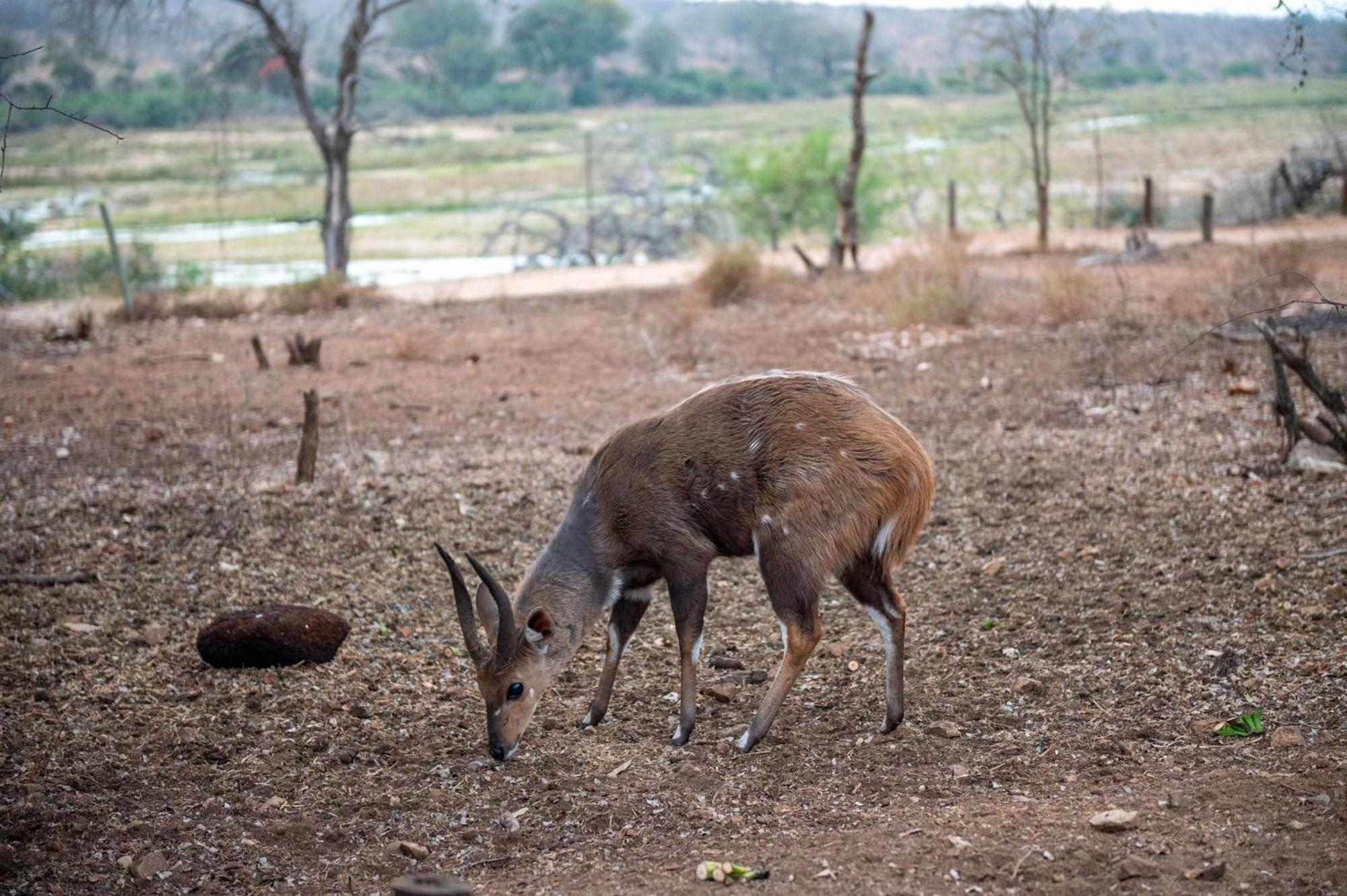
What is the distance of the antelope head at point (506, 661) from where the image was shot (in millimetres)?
5141

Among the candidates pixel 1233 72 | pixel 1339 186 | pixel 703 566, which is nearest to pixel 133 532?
pixel 703 566

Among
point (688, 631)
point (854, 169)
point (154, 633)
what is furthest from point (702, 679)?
point (854, 169)

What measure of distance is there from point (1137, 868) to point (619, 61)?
386 ft

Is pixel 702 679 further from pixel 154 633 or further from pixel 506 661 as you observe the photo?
pixel 154 633

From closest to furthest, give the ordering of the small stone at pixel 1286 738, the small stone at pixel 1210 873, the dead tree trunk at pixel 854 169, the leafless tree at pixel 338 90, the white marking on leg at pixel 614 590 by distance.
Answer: the small stone at pixel 1210 873
the small stone at pixel 1286 738
the white marking on leg at pixel 614 590
the dead tree trunk at pixel 854 169
the leafless tree at pixel 338 90

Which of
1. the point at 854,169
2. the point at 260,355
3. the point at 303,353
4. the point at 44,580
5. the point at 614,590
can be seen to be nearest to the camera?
the point at 614,590

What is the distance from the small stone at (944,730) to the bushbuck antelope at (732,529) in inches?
6.7

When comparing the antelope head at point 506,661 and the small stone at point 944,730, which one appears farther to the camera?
the small stone at point 944,730

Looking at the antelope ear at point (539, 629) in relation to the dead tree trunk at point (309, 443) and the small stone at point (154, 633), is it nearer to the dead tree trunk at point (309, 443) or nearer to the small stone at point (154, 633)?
the small stone at point (154, 633)

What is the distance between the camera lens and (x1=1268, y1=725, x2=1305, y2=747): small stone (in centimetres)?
495

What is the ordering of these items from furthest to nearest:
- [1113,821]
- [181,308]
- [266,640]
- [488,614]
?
[181,308] → [266,640] → [488,614] → [1113,821]

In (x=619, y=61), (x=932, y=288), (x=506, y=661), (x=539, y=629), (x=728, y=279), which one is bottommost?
(x=506, y=661)

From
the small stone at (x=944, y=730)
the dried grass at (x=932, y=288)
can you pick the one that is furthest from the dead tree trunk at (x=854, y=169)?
the small stone at (x=944, y=730)

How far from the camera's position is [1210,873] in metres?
4.04
